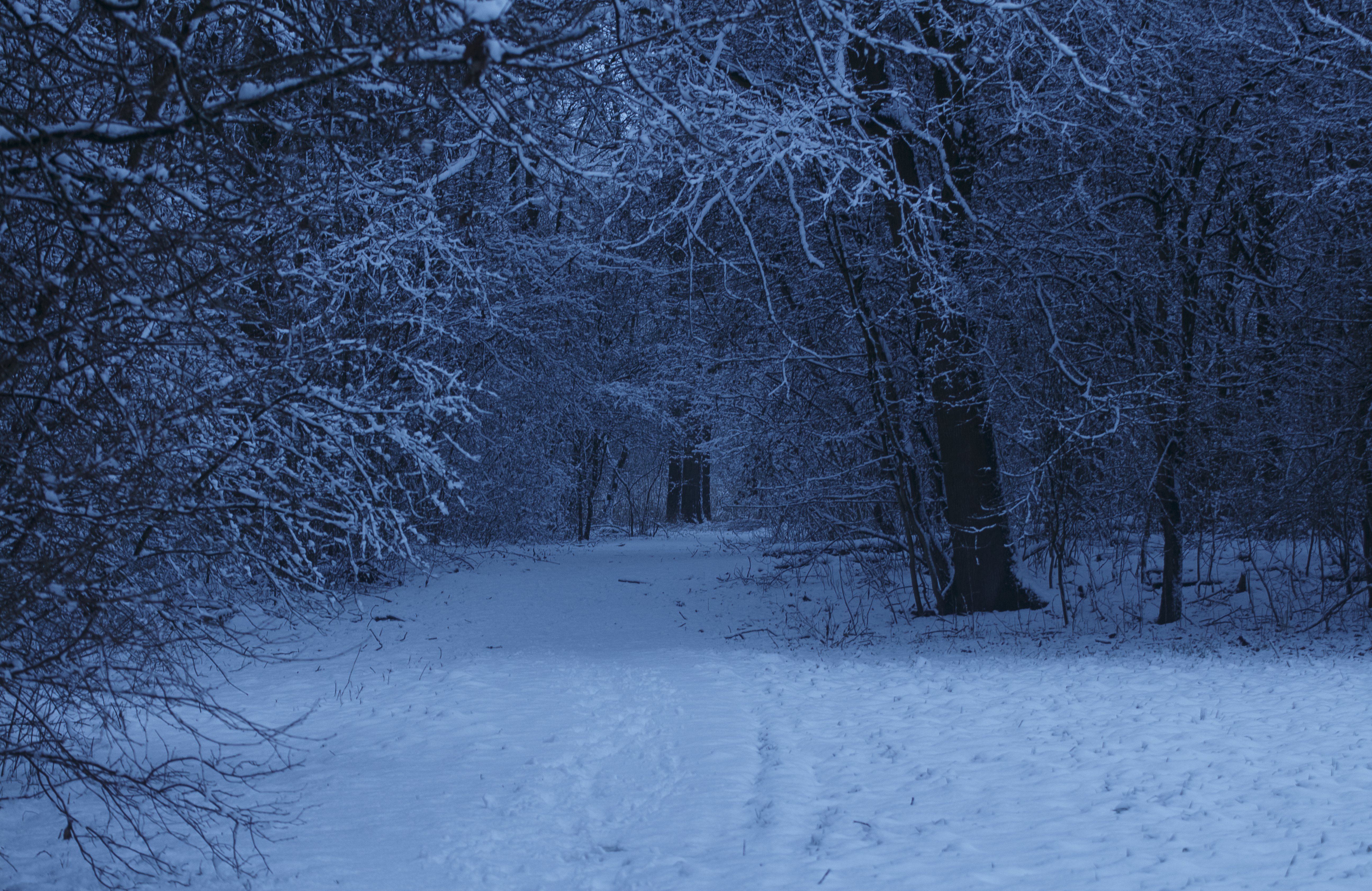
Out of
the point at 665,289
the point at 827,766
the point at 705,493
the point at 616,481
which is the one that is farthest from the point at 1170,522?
the point at 705,493

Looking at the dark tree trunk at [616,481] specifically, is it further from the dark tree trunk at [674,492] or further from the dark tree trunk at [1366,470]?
the dark tree trunk at [1366,470]

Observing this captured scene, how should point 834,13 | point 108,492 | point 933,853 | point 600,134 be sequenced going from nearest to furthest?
point 108,492 → point 933,853 → point 834,13 → point 600,134

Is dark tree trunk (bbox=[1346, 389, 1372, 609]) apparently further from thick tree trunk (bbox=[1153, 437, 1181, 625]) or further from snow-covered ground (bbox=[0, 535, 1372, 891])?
thick tree trunk (bbox=[1153, 437, 1181, 625])

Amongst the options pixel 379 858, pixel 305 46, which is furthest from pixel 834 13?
pixel 379 858

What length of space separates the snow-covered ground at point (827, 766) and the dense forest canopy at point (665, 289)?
0.89 m

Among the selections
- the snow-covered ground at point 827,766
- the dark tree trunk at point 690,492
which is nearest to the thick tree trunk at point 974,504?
the snow-covered ground at point 827,766

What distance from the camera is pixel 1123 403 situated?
9.70 metres

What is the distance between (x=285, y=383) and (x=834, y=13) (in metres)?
3.60

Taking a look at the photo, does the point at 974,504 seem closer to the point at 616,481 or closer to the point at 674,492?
the point at 616,481

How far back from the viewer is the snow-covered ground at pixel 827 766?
4.68 metres

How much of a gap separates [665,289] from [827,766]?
1231 cm

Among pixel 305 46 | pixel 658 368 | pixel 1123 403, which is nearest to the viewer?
pixel 305 46

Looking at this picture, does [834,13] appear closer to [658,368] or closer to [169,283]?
[169,283]

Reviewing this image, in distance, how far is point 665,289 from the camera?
17.6 metres
